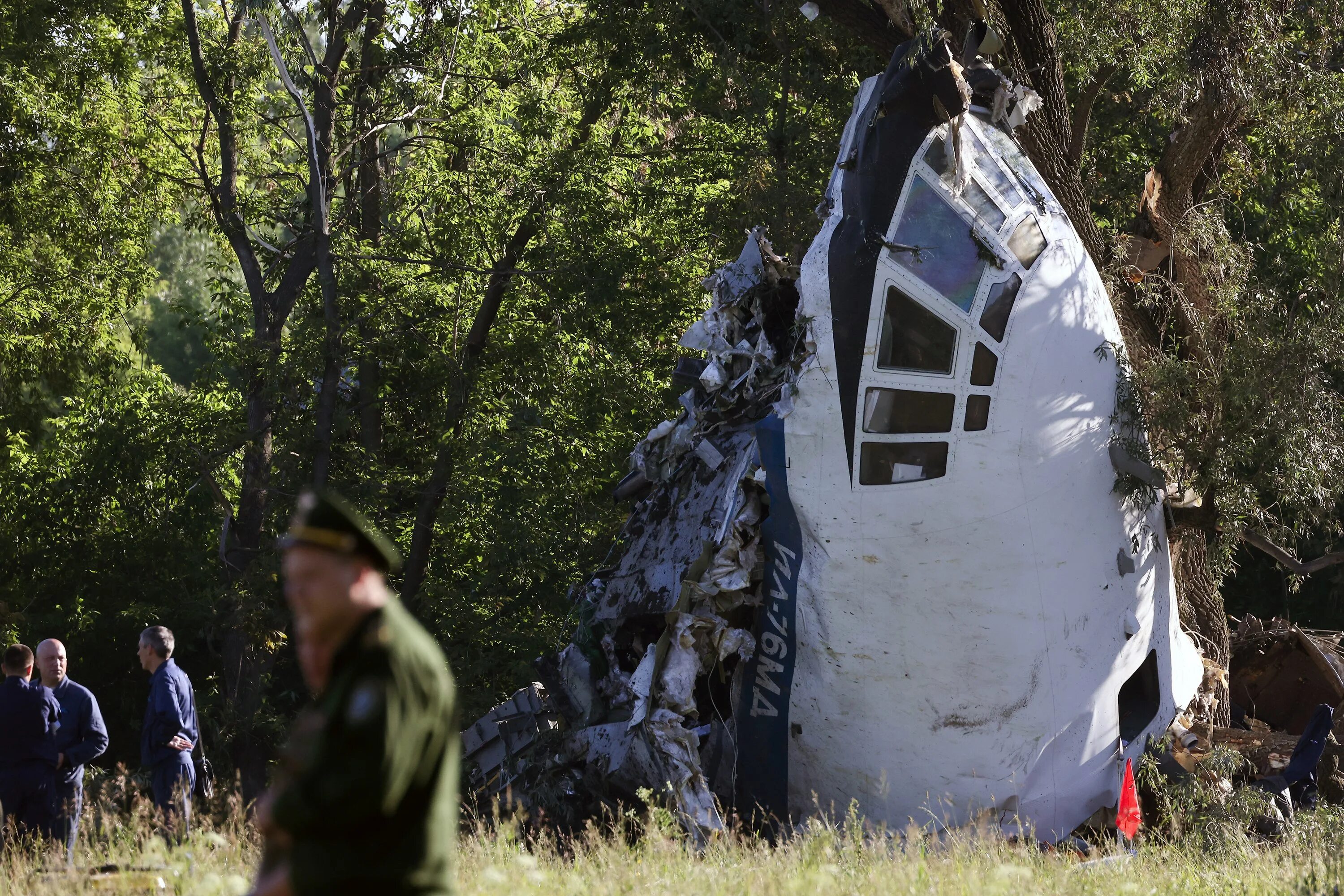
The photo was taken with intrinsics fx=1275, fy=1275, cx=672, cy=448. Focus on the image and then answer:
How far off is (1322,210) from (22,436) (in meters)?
17.8

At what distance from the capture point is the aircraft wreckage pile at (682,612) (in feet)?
27.9

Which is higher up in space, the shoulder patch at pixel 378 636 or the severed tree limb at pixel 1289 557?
the shoulder patch at pixel 378 636

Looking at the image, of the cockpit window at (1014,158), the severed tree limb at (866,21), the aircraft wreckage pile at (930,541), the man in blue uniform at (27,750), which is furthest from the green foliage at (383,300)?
the man in blue uniform at (27,750)

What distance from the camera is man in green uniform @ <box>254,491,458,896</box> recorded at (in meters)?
2.27

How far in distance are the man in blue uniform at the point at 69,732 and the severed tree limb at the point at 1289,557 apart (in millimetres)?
8672

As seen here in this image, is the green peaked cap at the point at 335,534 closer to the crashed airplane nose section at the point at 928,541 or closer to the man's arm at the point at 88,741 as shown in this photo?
the man's arm at the point at 88,741

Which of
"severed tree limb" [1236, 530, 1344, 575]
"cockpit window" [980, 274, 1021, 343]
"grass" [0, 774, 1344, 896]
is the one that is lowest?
"grass" [0, 774, 1344, 896]

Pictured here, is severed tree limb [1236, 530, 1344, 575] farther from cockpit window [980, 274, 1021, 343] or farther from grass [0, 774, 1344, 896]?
grass [0, 774, 1344, 896]

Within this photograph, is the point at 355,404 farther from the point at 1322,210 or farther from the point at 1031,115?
the point at 1322,210

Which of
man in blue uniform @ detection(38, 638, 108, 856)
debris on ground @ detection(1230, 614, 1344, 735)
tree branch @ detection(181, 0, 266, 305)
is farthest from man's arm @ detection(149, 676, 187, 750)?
tree branch @ detection(181, 0, 266, 305)

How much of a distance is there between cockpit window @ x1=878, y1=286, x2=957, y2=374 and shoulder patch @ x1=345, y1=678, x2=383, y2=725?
6179mm

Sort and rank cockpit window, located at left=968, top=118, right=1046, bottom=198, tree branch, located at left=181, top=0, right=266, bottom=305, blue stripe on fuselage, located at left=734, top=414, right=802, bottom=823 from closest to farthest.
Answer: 1. blue stripe on fuselage, located at left=734, top=414, right=802, bottom=823
2. cockpit window, located at left=968, top=118, right=1046, bottom=198
3. tree branch, located at left=181, top=0, right=266, bottom=305

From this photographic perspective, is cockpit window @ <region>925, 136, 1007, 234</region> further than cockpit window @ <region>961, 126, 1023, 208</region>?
No

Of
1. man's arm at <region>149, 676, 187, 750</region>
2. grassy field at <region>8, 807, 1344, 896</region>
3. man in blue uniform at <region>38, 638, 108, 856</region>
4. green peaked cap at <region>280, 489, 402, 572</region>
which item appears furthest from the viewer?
man in blue uniform at <region>38, 638, 108, 856</region>
